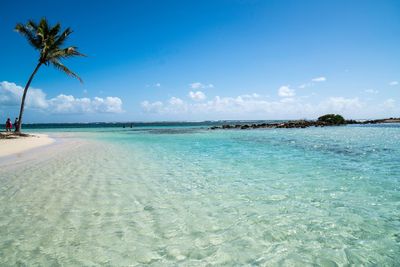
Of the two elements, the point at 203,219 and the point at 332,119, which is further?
the point at 332,119

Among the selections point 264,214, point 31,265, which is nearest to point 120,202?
point 31,265

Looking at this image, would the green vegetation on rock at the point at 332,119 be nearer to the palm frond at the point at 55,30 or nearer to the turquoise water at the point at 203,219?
the palm frond at the point at 55,30

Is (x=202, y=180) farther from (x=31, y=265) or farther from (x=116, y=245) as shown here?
(x=31, y=265)

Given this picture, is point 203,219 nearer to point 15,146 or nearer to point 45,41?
point 15,146

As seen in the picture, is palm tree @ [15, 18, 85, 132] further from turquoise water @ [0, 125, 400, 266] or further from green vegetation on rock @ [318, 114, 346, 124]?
green vegetation on rock @ [318, 114, 346, 124]

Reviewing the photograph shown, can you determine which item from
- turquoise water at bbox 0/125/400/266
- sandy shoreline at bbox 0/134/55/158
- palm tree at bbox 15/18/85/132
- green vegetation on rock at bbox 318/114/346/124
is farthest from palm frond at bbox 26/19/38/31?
green vegetation on rock at bbox 318/114/346/124

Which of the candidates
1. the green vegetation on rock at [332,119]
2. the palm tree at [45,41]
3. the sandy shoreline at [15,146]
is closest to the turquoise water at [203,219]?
the sandy shoreline at [15,146]

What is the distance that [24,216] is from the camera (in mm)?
5887

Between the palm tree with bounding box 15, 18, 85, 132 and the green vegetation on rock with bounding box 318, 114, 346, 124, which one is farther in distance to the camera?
the green vegetation on rock with bounding box 318, 114, 346, 124

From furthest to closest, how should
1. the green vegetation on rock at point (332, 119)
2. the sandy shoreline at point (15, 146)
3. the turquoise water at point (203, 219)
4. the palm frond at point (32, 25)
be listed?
the green vegetation on rock at point (332, 119) < the palm frond at point (32, 25) < the sandy shoreline at point (15, 146) < the turquoise water at point (203, 219)

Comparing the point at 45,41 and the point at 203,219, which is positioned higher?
the point at 45,41

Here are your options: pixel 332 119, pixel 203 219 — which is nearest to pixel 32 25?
pixel 203 219

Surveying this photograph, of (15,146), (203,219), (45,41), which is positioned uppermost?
(45,41)

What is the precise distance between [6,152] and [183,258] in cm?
1764
